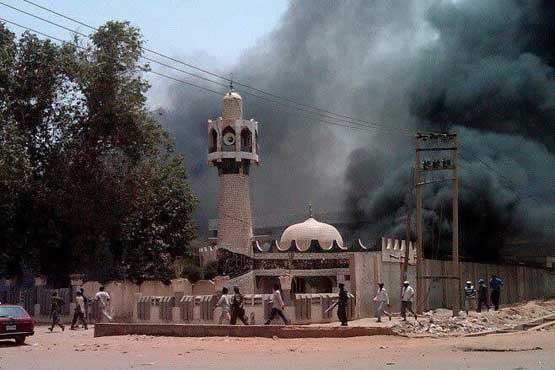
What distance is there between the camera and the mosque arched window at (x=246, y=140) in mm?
48562

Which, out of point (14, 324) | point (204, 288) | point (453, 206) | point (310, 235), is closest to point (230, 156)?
point (310, 235)

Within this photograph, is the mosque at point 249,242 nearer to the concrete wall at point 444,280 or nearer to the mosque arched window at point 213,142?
the mosque arched window at point 213,142

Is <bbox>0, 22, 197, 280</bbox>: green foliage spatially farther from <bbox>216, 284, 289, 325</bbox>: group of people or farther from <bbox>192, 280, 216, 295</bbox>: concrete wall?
<bbox>216, 284, 289, 325</bbox>: group of people

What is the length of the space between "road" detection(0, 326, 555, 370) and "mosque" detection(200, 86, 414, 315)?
16.6 meters

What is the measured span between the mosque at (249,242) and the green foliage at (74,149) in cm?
854

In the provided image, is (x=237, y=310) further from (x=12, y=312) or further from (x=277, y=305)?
(x=12, y=312)

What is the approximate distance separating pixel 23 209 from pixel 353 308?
16.6 m

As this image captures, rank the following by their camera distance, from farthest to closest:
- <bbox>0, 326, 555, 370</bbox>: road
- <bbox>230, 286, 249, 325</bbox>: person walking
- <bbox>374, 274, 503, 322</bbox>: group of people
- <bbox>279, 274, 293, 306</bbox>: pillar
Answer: <bbox>279, 274, 293, 306</bbox>: pillar < <bbox>374, 274, 503, 322</bbox>: group of people < <bbox>230, 286, 249, 325</bbox>: person walking < <bbox>0, 326, 555, 370</bbox>: road

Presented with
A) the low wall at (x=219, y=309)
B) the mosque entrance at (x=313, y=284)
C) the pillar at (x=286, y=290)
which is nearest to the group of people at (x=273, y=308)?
the low wall at (x=219, y=309)

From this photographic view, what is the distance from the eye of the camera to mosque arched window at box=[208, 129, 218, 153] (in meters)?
48.7

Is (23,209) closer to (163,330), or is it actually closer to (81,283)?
(81,283)

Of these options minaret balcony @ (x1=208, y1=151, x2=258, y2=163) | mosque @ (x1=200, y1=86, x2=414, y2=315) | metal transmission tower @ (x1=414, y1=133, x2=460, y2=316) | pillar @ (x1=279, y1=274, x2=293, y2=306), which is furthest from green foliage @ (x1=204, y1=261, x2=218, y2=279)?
pillar @ (x1=279, y1=274, x2=293, y2=306)

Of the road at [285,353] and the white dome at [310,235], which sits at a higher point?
the white dome at [310,235]

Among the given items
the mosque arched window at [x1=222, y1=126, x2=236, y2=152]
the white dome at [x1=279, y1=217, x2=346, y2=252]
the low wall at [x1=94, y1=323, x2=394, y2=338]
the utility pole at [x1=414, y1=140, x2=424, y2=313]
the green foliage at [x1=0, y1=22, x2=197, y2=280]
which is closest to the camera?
the low wall at [x1=94, y1=323, x2=394, y2=338]
